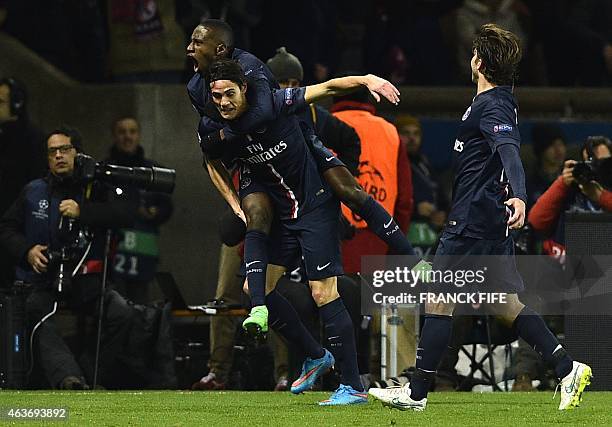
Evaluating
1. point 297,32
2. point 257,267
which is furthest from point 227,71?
point 297,32

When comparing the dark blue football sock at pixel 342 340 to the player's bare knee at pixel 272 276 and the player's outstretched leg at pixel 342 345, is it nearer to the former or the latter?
the player's outstretched leg at pixel 342 345

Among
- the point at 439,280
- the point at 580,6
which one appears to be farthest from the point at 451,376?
the point at 580,6

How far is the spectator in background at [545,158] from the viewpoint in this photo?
1423cm

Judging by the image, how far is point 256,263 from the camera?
952 centimetres

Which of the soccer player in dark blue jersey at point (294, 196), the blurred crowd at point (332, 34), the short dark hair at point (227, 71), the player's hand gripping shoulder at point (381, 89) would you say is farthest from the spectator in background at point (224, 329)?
the player's hand gripping shoulder at point (381, 89)

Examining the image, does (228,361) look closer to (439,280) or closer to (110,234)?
(110,234)

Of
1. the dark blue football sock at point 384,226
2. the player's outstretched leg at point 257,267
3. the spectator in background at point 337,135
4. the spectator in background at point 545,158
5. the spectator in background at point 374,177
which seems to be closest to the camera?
the player's outstretched leg at point 257,267

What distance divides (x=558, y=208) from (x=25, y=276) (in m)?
3.76

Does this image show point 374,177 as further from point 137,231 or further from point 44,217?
point 137,231

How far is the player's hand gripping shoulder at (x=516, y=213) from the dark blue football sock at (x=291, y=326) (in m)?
1.90

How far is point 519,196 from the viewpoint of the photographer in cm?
852

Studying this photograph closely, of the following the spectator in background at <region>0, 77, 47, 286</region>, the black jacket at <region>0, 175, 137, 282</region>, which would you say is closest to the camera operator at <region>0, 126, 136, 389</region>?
the black jacket at <region>0, 175, 137, 282</region>

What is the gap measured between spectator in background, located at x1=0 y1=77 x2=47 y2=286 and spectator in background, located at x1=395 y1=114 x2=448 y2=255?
2.88 m

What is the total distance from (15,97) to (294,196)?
4.22 meters
